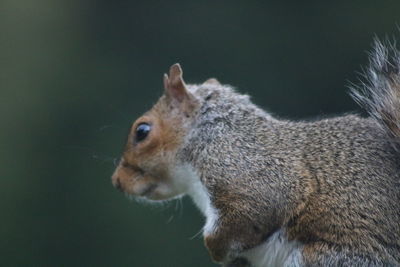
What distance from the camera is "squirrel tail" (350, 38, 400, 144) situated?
292cm

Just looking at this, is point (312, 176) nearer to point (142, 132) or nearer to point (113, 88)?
point (142, 132)

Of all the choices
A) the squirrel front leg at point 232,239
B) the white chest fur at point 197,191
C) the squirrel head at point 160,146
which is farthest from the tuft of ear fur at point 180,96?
the squirrel front leg at point 232,239

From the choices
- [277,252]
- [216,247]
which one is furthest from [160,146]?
[277,252]

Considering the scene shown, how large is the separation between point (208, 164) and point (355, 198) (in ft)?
1.26

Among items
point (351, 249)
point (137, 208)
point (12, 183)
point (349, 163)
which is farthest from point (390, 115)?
point (12, 183)

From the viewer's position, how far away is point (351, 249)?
2799 mm

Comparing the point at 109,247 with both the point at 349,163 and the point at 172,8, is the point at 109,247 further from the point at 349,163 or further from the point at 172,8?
the point at 349,163

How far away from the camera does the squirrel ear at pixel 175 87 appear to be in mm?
3086

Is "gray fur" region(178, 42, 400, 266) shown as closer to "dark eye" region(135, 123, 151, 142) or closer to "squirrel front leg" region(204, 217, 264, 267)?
"squirrel front leg" region(204, 217, 264, 267)

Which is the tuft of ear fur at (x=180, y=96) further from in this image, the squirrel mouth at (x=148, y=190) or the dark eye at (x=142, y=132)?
the squirrel mouth at (x=148, y=190)

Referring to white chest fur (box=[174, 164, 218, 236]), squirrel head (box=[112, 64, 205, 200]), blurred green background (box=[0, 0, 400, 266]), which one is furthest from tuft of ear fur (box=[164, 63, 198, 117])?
blurred green background (box=[0, 0, 400, 266])

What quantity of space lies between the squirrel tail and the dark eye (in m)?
0.54

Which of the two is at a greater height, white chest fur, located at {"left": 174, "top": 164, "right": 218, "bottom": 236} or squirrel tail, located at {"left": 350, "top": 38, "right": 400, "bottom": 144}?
squirrel tail, located at {"left": 350, "top": 38, "right": 400, "bottom": 144}

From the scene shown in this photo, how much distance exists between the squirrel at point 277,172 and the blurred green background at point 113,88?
2.92 meters
